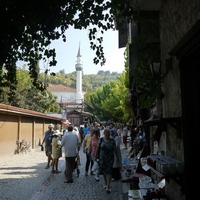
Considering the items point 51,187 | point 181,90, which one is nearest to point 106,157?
point 51,187

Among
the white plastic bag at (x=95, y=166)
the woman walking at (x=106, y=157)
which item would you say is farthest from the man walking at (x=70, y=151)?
the woman walking at (x=106, y=157)

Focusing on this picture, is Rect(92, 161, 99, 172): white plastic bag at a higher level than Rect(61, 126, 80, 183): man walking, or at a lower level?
lower

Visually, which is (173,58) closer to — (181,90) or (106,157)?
(181,90)

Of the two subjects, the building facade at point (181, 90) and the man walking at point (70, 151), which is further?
the man walking at point (70, 151)

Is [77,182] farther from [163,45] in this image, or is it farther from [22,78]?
[22,78]

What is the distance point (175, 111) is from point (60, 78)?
137 meters

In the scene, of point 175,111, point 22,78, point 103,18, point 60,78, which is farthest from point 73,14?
point 60,78

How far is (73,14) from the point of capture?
14.8 feet

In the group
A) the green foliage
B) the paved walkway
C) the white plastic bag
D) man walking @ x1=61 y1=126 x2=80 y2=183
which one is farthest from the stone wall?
the white plastic bag

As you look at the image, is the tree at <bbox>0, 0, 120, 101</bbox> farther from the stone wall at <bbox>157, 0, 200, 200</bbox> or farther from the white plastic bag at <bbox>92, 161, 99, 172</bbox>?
the white plastic bag at <bbox>92, 161, 99, 172</bbox>

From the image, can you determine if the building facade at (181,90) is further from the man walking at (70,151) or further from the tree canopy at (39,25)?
the man walking at (70,151)

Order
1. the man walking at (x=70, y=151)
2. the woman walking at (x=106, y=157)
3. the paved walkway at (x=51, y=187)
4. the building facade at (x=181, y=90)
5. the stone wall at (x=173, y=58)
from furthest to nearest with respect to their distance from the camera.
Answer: the man walking at (x=70, y=151) < the woman walking at (x=106, y=157) < the paved walkway at (x=51, y=187) < the stone wall at (x=173, y=58) < the building facade at (x=181, y=90)

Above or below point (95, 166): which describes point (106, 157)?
above

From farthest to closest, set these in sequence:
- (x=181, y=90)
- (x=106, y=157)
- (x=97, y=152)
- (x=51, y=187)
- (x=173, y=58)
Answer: (x=51, y=187) < (x=97, y=152) < (x=106, y=157) < (x=173, y=58) < (x=181, y=90)
